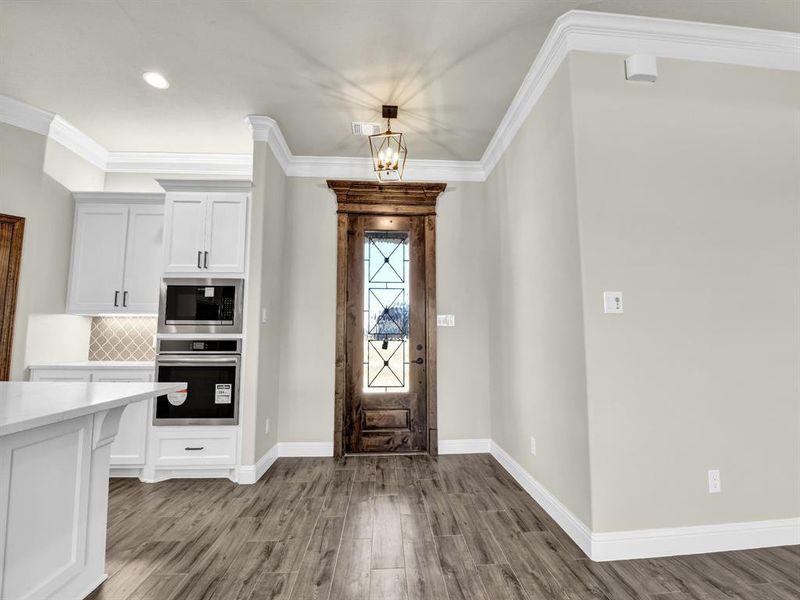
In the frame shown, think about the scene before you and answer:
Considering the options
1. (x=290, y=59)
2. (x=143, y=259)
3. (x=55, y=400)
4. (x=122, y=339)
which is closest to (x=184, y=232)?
(x=143, y=259)

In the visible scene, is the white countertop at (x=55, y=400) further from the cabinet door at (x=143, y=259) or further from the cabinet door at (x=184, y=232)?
the cabinet door at (x=143, y=259)

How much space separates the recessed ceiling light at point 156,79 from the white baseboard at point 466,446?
3880 mm

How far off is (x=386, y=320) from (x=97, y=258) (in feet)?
8.97

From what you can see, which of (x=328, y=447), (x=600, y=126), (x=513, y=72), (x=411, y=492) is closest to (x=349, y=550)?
(x=411, y=492)

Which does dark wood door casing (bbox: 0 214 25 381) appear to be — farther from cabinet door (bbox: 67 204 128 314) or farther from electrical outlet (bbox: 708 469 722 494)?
electrical outlet (bbox: 708 469 722 494)

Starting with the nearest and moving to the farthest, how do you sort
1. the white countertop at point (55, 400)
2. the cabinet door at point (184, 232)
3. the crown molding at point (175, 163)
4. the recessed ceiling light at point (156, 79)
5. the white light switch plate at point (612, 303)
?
the white countertop at point (55, 400)
the white light switch plate at point (612, 303)
the recessed ceiling light at point (156, 79)
the cabinet door at point (184, 232)
the crown molding at point (175, 163)

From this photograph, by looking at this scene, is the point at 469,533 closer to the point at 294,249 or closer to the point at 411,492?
the point at 411,492

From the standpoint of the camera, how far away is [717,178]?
231 centimetres

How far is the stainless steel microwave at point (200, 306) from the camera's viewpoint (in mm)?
3279

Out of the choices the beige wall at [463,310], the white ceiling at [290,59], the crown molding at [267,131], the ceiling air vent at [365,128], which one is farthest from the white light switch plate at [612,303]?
the crown molding at [267,131]

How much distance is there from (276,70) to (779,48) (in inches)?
127

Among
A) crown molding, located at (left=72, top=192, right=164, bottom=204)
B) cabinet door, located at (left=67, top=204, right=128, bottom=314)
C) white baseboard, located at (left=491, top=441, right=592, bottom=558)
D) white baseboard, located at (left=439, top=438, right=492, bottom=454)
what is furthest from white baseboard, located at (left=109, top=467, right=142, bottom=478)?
white baseboard, located at (left=491, top=441, right=592, bottom=558)

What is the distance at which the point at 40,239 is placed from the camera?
3373 mm

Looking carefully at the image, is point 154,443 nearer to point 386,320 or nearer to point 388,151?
point 386,320
